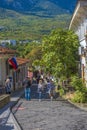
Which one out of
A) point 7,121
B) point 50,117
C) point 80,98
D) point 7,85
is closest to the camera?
point 7,121

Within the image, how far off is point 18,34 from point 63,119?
150 meters

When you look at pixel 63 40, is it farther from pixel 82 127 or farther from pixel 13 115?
pixel 82 127

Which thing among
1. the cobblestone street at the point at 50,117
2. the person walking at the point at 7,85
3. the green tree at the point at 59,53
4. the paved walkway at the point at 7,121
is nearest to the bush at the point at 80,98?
the cobblestone street at the point at 50,117

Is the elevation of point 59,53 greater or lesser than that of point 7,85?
greater

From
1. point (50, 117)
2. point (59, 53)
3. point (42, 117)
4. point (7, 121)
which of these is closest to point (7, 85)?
point (59, 53)

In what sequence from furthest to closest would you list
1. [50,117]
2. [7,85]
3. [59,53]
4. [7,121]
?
[59,53], [7,85], [50,117], [7,121]

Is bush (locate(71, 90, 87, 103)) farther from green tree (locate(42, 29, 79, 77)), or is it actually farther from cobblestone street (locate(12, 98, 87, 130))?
green tree (locate(42, 29, 79, 77))

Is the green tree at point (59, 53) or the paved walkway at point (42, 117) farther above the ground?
the green tree at point (59, 53)

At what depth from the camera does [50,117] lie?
68.8 ft

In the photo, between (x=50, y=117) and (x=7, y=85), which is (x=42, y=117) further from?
(x=7, y=85)

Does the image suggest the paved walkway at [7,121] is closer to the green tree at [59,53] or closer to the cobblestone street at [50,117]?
the cobblestone street at [50,117]

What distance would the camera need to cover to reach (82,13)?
35.9m

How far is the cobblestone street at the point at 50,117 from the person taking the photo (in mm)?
17969

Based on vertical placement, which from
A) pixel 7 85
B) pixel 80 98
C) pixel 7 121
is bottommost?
pixel 7 121
